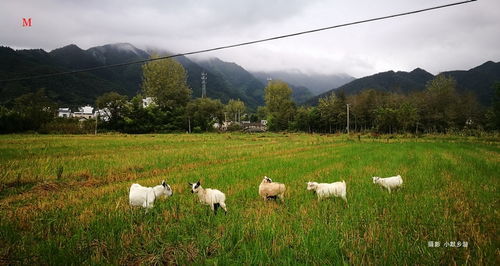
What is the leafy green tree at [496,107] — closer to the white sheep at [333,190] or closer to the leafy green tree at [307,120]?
the leafy green tree at [307,120]

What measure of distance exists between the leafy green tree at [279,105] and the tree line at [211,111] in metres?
8.78

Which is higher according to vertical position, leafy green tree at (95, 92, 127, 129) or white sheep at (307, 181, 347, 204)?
leafy green tree at (95, 92, 127, 129)

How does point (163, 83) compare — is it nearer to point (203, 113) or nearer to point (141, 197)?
point (203, 113)

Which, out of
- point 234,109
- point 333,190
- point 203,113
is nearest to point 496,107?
point 333,190

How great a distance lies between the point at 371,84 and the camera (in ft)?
648

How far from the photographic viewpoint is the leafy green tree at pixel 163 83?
226 ft

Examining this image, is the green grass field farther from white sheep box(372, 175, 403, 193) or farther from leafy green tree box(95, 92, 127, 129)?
leafy green tree box(95, 92, 127, 129)

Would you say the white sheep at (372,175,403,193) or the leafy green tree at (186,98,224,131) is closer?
the white sheep at (372,175,403,193)

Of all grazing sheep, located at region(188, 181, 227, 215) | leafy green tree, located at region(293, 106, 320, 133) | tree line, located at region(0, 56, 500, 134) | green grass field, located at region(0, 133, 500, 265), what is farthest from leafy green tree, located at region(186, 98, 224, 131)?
grazing sheep, located at region(188, 181, 227, 215)

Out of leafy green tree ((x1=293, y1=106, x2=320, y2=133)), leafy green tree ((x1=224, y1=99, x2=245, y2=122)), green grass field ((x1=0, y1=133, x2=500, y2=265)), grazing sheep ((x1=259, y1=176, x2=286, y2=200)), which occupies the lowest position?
green grass field ((x1=0, y1=133, x2=500, y2=265))

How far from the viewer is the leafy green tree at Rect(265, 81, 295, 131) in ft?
296

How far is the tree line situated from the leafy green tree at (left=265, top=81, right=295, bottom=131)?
878cm

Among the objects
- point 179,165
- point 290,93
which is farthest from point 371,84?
point 179,165

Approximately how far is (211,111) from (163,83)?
50.4 feet
